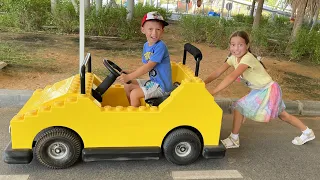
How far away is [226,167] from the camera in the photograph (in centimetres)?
291

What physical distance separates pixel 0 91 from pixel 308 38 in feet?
22.9

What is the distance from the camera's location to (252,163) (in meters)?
3.03

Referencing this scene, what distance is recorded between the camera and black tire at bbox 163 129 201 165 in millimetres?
2742

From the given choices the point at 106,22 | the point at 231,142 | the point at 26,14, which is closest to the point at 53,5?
the point at 26,14

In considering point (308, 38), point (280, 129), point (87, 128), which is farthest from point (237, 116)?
point (308, 38)

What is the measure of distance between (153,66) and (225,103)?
181 centimetres

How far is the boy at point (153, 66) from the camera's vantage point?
2.83 m

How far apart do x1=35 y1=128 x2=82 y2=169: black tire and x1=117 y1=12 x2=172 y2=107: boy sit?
66 centimetres

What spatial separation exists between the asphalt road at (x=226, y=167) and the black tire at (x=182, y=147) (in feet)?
0.28

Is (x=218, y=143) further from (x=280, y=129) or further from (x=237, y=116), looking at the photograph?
(x=280, y=129)

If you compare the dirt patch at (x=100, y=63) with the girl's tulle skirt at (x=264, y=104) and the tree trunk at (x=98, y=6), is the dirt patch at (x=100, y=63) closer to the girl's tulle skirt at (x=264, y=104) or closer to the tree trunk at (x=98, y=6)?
the tree trunk at (x=98, y=6)

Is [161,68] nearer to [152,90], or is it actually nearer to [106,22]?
[152,90]

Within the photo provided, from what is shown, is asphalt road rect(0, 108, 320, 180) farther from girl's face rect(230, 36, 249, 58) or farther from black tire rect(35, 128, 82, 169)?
girl's face rect(230, 36, 249, 58)

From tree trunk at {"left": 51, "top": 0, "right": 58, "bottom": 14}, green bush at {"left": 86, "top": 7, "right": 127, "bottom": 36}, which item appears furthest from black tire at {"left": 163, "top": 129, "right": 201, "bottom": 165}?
tree trunk at {"left": 51, "top": 0, "right": 58, "bottom": 14}
